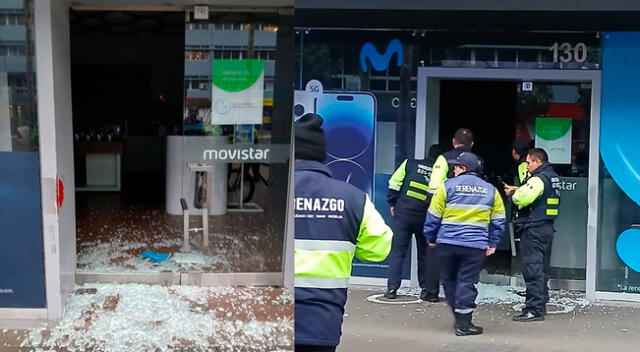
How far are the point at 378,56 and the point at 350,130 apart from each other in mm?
701

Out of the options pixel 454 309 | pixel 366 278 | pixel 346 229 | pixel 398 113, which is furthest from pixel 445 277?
pixel 346 229

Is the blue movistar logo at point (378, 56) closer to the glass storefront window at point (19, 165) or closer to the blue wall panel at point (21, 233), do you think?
the glass storefront window at point (19, 165)

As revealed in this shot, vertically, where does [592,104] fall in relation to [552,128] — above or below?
above

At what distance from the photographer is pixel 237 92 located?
634 cm

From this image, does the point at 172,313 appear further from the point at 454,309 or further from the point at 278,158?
the point at 454,309

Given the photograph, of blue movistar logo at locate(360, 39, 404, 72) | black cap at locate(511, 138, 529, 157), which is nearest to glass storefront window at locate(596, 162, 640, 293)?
black cap at locate(511, 138, 529, 157)

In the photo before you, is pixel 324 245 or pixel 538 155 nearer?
pixel 324 245

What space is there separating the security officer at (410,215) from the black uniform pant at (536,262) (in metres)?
0.75

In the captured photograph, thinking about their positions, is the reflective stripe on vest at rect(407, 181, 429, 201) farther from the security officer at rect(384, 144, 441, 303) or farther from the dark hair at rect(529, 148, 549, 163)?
the dark hair at rect(529, 148, 549, 163)

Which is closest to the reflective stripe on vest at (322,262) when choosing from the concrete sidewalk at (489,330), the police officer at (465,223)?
the concrete sidewalk at (489,330)

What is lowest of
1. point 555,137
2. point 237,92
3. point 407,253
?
point 407,253

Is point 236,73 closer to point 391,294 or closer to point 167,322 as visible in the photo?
point 167,322

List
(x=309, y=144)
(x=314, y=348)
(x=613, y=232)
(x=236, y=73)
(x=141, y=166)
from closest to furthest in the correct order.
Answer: (x=309, y=144) < (x=314, y=348) < (x=236, y=73) < (x=613, y=232) < (x=141, y=166)

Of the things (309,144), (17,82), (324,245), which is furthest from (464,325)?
(17,82)
